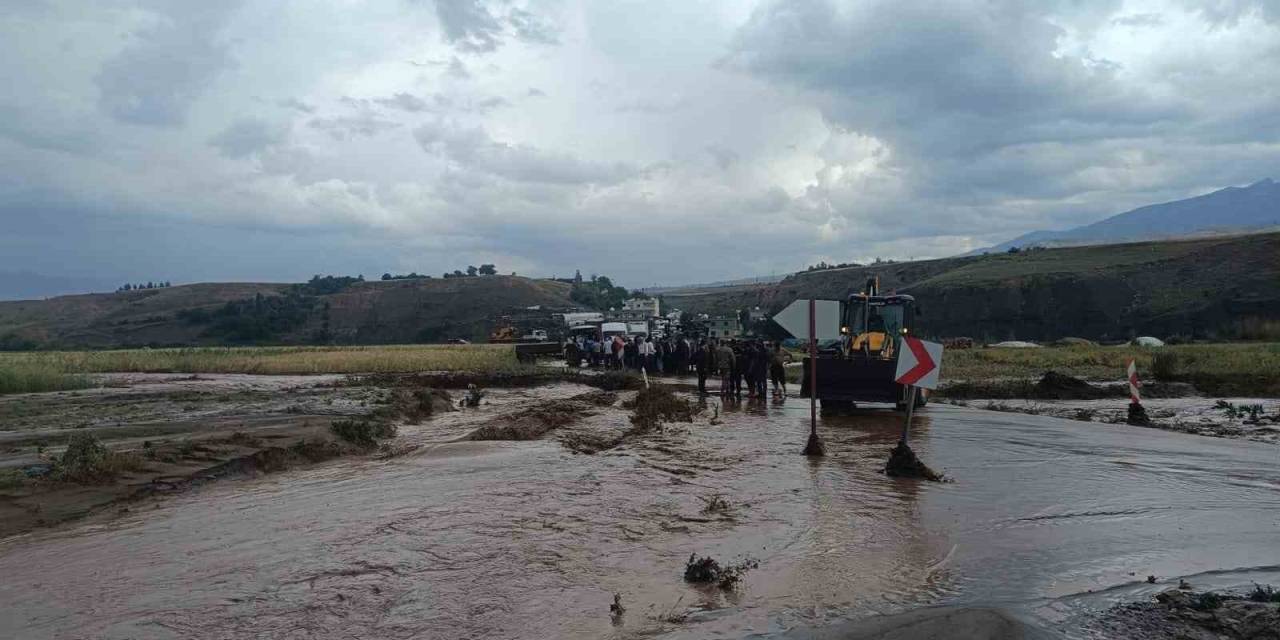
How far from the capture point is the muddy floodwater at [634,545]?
5.84 m

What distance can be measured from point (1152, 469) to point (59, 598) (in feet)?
41.4

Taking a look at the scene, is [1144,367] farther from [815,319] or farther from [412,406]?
[412,406]

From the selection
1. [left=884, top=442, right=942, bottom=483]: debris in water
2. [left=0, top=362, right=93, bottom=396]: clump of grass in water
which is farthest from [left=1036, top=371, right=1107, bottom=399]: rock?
[left=0, top=362, right=93, bottom=396]: clump of grass in water

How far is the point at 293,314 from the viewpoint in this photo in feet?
375

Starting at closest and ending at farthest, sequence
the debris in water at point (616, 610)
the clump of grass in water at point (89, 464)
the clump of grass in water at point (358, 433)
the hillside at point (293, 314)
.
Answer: the debris in water at point (616, 610) → the clump of grass in water at point (89, 464) → the clump of grass in water at point (358, 433) → the hillside at point (293, 314)

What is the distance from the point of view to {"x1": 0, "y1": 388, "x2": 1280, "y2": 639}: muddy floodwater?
5844 mm

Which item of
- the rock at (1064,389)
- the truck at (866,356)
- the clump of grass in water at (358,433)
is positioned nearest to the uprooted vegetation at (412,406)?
the clump of grass in water at (358,433)

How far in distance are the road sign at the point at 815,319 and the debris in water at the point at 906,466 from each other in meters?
1.91

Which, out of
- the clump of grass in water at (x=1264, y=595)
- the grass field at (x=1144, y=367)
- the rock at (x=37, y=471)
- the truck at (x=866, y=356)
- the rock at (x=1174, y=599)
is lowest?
the grass field at (x=1144, y=367)

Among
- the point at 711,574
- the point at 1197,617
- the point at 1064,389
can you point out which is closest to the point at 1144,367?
the point at 1064,389

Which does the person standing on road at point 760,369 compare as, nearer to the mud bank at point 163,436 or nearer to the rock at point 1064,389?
the rock at point 1064,389

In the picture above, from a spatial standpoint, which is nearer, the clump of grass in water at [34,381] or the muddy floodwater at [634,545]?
the muddy floodwater at [634,545]

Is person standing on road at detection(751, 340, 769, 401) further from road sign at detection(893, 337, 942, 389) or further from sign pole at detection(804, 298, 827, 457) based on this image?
road sign at detection(893, 337, 942, 389)

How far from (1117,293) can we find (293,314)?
98.4 metres
